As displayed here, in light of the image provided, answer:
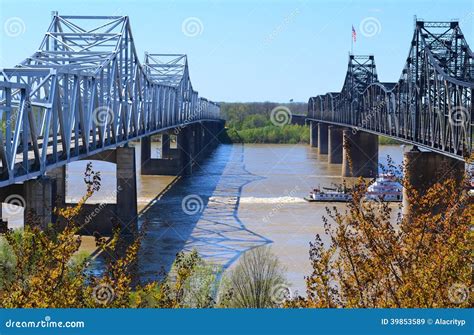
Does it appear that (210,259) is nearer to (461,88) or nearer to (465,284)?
(461,88)

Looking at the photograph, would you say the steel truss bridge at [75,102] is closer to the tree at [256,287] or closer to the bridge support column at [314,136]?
the tree at [256,287]

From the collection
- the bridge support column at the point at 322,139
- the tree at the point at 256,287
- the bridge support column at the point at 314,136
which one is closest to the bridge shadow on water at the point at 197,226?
the tree at the point at 256,287

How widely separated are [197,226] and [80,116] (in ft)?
31.9

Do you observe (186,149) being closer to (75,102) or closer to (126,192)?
(126,192)

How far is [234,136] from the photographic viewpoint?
121500 millimetres

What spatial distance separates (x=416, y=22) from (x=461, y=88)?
10.7 m

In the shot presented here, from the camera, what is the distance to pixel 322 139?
96.2 metres

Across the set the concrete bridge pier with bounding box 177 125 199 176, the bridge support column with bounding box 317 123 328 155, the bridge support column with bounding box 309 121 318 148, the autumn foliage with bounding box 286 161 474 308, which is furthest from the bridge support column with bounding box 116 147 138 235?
the bridge support column with bounding box 309 121 318 148

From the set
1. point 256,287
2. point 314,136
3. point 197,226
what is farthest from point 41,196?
point 314,136

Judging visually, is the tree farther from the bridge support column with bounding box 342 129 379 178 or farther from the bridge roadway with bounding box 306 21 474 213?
the bridge support column with bounding box 342 129 379 178

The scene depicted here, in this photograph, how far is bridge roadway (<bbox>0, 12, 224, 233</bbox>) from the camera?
2059 cm

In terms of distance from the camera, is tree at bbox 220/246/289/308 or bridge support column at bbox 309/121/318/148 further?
bridge support column at bbox 309/121/318/148

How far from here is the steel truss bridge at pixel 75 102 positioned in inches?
796

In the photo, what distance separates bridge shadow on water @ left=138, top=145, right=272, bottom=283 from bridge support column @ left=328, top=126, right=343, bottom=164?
62.4 feet
